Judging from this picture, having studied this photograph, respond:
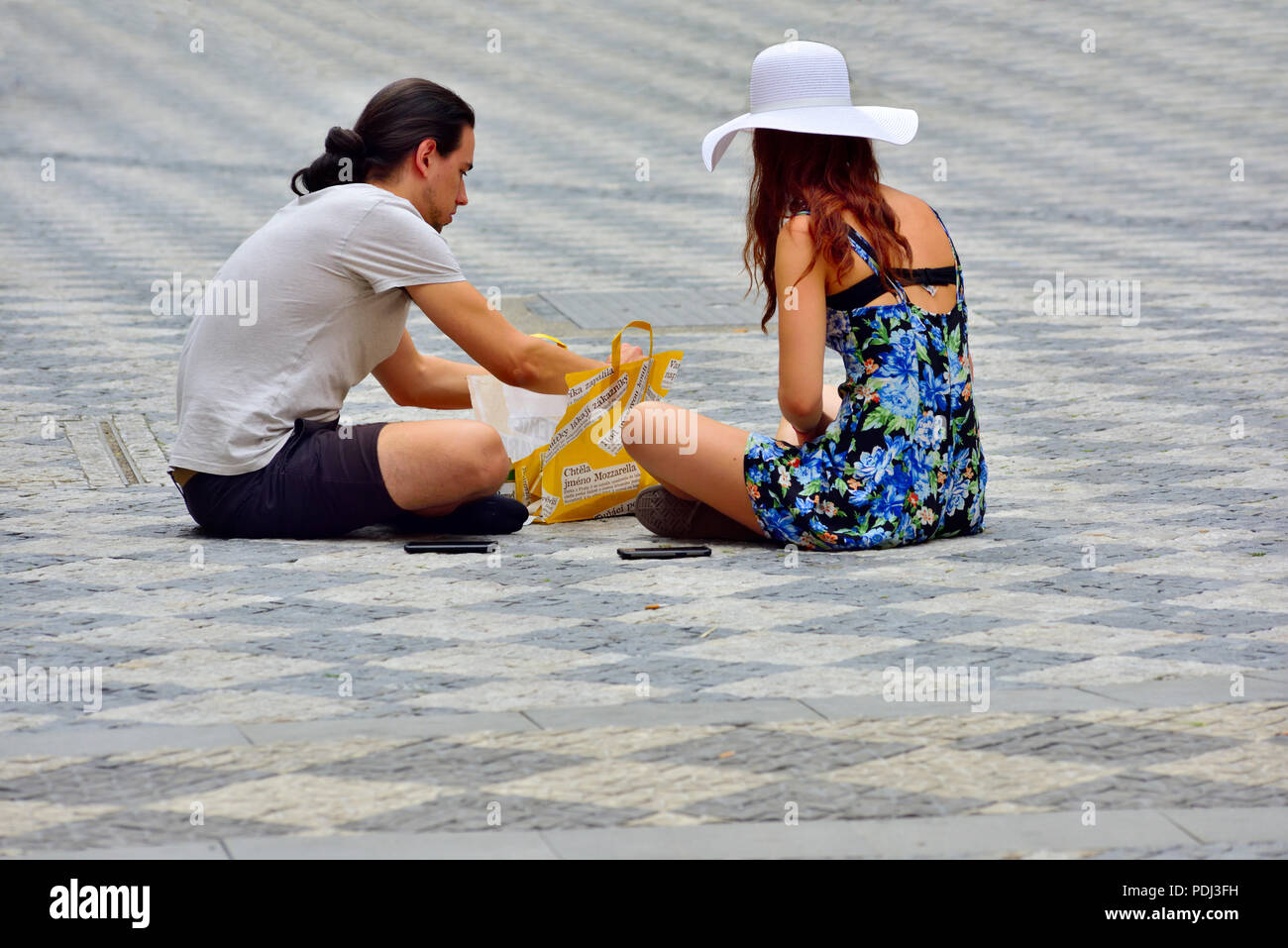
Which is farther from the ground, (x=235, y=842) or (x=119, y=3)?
(x=119, y=3)

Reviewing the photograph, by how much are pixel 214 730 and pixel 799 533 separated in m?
1.95

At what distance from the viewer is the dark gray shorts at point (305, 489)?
195 inches

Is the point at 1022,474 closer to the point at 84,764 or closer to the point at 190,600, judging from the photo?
the point at 190,600

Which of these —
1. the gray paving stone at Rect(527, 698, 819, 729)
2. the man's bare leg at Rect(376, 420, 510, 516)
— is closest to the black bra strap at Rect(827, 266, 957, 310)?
the man's bare leg at Rect(376, 420, 510, 516)

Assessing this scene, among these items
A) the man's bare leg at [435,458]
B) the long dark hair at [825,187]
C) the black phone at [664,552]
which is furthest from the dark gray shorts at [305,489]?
the long dark hair at [825,187]

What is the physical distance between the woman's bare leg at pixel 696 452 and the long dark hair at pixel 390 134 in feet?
3.11

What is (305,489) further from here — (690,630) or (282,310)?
(690,630)

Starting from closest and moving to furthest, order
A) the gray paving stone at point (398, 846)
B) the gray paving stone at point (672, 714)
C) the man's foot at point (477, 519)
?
the gray paving stone at point (398, 846) → the gray paving stone at point (672, 714) → the man's foot at point (477, 519)

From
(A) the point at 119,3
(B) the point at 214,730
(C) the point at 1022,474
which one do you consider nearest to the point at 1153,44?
(A) the point at 119,3

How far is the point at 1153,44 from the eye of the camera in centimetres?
2000

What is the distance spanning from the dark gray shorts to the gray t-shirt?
0.05m

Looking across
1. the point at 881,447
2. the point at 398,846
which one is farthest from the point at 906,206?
the point at 398,846

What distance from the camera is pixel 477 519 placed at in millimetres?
5191

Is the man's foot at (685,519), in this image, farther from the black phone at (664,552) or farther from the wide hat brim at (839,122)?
the wide hat brim at (839,122)
